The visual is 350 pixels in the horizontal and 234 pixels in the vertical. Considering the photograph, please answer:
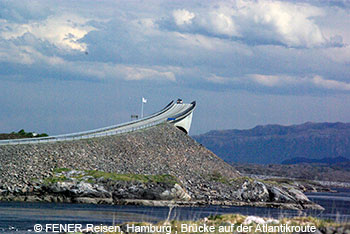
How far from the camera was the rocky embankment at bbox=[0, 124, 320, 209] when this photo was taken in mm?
76875

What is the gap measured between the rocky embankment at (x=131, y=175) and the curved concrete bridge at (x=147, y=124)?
2267 mm

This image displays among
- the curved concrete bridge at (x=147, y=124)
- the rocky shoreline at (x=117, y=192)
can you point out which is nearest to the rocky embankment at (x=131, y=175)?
the rocky shoreline at (x=117, y=192)

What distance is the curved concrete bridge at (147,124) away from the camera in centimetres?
8790

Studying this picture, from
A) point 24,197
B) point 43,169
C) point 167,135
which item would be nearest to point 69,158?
point 43,169

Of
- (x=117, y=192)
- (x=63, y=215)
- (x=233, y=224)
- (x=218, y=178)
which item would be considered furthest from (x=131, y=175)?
(x=233, y=224)

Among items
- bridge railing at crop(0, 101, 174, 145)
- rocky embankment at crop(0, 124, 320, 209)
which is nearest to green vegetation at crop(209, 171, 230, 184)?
rocky embankment at crop(0, 124, 320, 209)

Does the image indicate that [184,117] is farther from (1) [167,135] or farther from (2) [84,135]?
(2) [84,135]

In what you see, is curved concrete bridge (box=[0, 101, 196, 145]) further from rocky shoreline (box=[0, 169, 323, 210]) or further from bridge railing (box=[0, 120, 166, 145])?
rocky shoreline (box=[0, 169, 323, 210])

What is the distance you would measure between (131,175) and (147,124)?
26.7 m

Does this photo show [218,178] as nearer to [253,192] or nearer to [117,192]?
[253,192]

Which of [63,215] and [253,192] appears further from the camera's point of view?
[253,192]

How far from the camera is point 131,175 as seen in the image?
84.2 meters

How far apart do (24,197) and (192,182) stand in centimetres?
2561

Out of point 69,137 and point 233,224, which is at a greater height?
point 69,137
